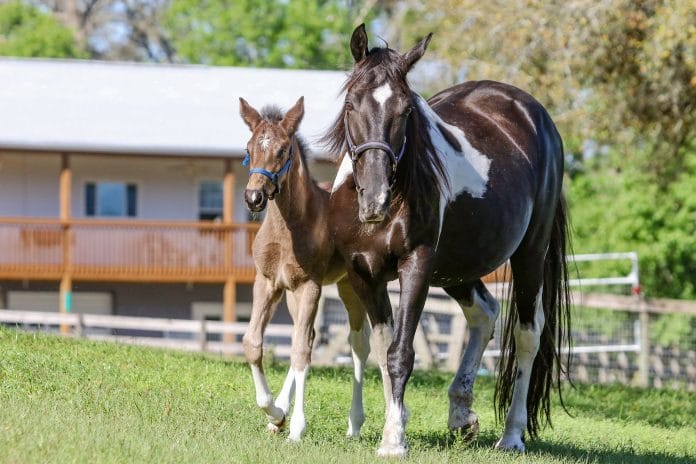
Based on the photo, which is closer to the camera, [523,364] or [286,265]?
[286,265]

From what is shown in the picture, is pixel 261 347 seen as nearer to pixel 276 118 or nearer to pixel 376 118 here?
pixel 276 118

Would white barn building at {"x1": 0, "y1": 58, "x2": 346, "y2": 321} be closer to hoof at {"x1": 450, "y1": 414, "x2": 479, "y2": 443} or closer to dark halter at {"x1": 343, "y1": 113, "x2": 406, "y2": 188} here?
hoof at {"x1": 450, "y1": 414, "x2": 479, "y2": 443}

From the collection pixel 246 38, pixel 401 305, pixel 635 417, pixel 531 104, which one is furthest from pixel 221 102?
pixel 401 305

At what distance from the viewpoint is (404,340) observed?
22.1ft

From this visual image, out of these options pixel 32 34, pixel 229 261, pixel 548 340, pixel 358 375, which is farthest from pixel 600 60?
pixel 32 34

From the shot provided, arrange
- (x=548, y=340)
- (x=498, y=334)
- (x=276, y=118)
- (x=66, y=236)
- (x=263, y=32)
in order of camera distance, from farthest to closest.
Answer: (x=263, y=32)
(x=66, y=236)
(x=498, y=334)
(x=548, y=340)
(x=276, y=118)

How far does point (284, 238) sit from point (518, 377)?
200 centimetres

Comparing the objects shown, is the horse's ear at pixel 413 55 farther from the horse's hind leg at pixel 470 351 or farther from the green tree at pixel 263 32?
the green tree at pixel 263 32

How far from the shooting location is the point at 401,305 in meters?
6.78

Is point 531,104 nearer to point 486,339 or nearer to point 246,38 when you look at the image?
point 486,339

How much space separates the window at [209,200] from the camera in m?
31.0

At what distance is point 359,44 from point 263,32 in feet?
123

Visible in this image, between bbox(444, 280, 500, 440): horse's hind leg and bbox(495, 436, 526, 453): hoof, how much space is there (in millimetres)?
304

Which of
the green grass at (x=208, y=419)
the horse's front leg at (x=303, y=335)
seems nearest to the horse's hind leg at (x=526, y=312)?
the green grass at (x=208, y=419)
